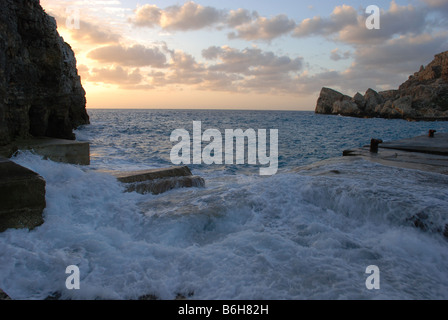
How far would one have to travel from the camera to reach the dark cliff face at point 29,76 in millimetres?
8328

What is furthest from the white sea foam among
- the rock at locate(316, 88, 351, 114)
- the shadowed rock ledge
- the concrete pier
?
the rock at locate(316, 88, 351, 114)

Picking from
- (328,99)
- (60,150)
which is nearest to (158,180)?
(60,150)

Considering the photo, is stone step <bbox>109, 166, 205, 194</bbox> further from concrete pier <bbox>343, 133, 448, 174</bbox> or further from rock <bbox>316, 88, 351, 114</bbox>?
rock <bbox>316, 88, 351, 114</bbox>

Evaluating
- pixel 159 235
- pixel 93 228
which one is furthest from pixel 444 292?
pixel 93 228

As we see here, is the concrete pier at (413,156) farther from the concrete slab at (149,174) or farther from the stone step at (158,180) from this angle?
the concrete slab at (149,174)

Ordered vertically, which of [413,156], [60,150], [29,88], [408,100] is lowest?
[413,156]

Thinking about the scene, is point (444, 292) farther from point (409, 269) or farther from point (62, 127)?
point (62, 127)

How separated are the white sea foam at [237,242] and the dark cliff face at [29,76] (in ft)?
11.2

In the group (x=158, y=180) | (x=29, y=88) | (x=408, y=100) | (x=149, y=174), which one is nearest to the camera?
(x=158, y=180)

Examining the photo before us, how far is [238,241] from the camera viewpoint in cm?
441

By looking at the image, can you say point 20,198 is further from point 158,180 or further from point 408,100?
point 408,100

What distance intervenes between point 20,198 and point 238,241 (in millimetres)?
3508

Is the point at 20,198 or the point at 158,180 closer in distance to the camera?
the point at 20,198

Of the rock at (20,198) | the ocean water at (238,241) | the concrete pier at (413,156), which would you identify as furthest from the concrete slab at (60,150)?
the concrete pier at (413,156)
